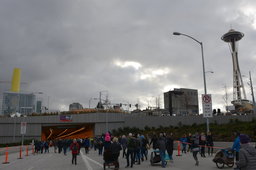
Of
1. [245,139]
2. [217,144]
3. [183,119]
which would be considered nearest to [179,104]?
[183,119]

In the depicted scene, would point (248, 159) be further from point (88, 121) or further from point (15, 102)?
point (88, 121)

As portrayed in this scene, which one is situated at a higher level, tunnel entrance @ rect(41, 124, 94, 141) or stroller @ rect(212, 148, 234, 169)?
stroller @ rect(212, 148, 234, 169)

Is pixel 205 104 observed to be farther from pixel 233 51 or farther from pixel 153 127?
pixel 233 51

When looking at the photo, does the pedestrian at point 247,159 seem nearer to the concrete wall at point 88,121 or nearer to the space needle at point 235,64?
the concrete wall at point 88,121

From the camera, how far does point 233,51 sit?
9812 centimetres

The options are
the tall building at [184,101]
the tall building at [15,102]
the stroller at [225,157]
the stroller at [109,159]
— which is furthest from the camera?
the tall building at [184,101]

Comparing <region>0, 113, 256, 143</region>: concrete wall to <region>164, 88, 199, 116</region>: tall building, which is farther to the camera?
<region>164, 88, 199, 116</region>: tall building

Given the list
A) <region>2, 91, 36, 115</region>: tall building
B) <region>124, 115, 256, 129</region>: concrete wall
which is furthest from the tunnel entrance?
<region>124, 115, 256, 129</region>: concrete wall

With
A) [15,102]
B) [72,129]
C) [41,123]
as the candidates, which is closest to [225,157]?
[15,102]

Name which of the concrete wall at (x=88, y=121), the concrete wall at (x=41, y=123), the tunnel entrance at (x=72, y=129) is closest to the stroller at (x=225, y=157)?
the concrete wall at (x=88, y=121)

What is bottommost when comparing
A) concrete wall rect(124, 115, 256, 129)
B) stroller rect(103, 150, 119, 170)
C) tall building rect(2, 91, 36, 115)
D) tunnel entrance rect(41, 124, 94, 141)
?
tunnel entrance rect(41, 124, 94, 141)

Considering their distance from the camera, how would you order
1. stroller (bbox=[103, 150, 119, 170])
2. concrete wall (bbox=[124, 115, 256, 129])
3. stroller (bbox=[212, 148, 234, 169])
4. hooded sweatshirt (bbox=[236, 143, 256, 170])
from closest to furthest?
hooded sweatshirt (bbox=[236, 143, 256, 170]) → stroller (bbox=[212, 148, 234, 169]) → stroller (bbox=[103, 150, 119, 170]) → concrete wall (bbox=[124, 115, 256, 129])

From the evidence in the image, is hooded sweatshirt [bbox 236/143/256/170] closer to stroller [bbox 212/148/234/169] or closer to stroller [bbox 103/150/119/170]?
stroller [bbox 212/148/234/169]

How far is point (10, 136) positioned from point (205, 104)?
45.4m
